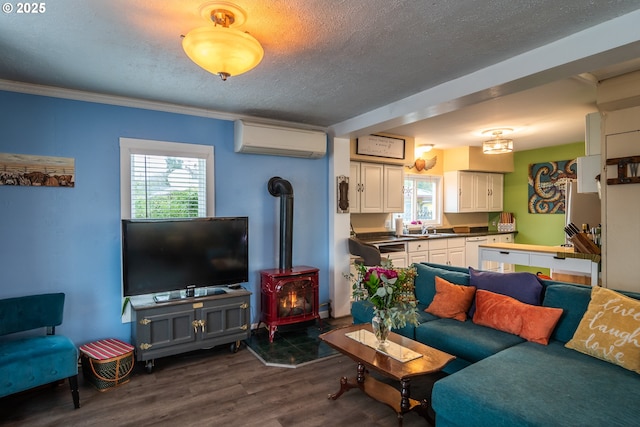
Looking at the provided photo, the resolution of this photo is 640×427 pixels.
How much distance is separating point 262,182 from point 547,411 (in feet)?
11.0

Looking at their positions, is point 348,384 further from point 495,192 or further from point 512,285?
point 495,192

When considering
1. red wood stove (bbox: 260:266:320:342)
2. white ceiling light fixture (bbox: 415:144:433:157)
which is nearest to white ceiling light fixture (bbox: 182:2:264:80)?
red wood stove (bbox: 260:266:320:342)

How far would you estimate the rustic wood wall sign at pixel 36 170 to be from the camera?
2949 millimetres

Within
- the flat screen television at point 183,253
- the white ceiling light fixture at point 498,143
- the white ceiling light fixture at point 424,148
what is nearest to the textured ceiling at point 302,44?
the flat screen television at point 183,253

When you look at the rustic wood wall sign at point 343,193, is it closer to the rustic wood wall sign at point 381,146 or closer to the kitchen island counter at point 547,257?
the rustic wood wall sign at point 381,146

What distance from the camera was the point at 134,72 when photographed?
9.06 feet

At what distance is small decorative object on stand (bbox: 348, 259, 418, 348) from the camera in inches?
91.8

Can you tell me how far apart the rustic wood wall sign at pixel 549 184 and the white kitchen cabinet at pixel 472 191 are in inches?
23.5

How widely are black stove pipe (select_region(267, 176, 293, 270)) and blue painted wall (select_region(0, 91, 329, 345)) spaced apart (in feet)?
1.96

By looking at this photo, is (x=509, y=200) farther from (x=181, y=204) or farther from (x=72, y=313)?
(x=72, y=313)

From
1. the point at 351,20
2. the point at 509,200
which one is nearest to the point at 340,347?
the point at 351,20

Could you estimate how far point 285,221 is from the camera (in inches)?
159

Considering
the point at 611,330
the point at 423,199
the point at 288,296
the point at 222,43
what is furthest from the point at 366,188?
the point at 222,43

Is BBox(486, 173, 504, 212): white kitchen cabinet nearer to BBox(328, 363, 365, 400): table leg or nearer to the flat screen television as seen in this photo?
the flat screen television
